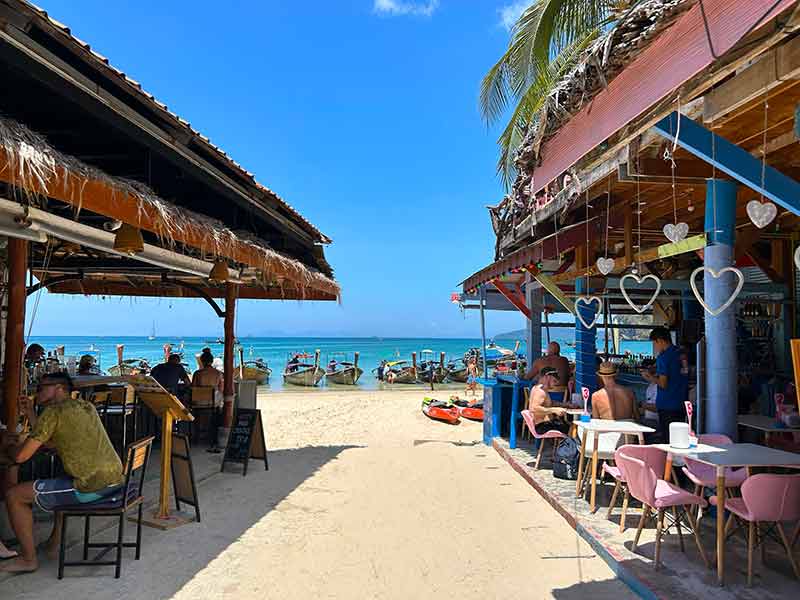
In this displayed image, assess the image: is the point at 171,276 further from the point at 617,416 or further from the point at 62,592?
the point at 617,416

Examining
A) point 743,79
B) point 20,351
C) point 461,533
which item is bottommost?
point 461,533

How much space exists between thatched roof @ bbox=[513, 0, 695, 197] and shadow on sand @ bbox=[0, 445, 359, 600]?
3881 millimetres

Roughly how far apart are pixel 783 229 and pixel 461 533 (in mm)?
6164

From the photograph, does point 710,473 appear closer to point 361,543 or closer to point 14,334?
point 361,543

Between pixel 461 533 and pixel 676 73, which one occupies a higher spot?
pixel 676 73

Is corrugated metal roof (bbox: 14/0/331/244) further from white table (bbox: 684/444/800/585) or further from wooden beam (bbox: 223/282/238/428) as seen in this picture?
white table (bbox: 684/444/800/585)

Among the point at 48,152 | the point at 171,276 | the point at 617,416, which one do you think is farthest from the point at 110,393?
the point at 617,416

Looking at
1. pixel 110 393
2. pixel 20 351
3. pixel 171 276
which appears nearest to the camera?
pixel 20 351

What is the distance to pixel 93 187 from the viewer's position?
12.2ft

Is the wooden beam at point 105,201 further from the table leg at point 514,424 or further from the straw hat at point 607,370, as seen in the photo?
the table leg at point 514,424

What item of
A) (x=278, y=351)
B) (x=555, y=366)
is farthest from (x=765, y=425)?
(x=278, y=351)

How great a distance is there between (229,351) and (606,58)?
284 inches

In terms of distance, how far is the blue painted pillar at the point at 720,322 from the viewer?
4.56 metres

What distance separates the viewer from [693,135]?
355 centimetres
